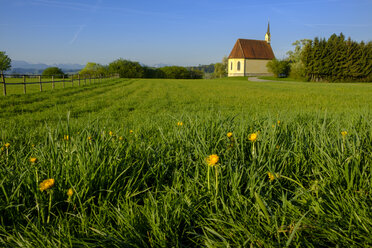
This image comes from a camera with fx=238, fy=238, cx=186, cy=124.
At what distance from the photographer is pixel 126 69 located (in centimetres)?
6562

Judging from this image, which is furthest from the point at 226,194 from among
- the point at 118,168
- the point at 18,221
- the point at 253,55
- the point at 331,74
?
the point at 253,55

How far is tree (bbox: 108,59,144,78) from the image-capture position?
65438mm

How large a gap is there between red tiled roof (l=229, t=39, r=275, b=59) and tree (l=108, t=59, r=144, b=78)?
27955 millimetres

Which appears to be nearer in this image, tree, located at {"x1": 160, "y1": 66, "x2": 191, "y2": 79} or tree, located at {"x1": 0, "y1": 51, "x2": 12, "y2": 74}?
tree, located at {"x1": 160, "y1": 66, "x2": 191, "y2": 79}

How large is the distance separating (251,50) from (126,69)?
121ft

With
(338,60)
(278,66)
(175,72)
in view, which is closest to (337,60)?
(338,60)

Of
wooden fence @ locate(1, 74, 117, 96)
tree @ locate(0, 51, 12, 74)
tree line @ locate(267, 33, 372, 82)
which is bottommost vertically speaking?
wooden fence @ locate(1, 74, 117, 96)

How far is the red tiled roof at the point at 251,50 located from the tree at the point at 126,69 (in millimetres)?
27955

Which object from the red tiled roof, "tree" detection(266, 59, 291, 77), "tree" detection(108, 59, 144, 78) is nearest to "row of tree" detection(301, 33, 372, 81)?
"tree" detection(266, 59, 291, 77)

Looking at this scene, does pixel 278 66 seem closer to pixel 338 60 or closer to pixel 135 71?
pixel 338 60

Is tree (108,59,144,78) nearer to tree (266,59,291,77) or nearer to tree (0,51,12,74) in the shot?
tree (266,59,291,77)

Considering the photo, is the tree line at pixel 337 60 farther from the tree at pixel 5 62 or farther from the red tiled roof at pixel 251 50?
the tree at pixel 5 62

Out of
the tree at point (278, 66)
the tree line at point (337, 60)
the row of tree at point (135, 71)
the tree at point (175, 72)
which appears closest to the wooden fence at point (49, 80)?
the row of tree at point (135, 71)

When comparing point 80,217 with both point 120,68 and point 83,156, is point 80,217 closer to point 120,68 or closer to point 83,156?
point 83,156
